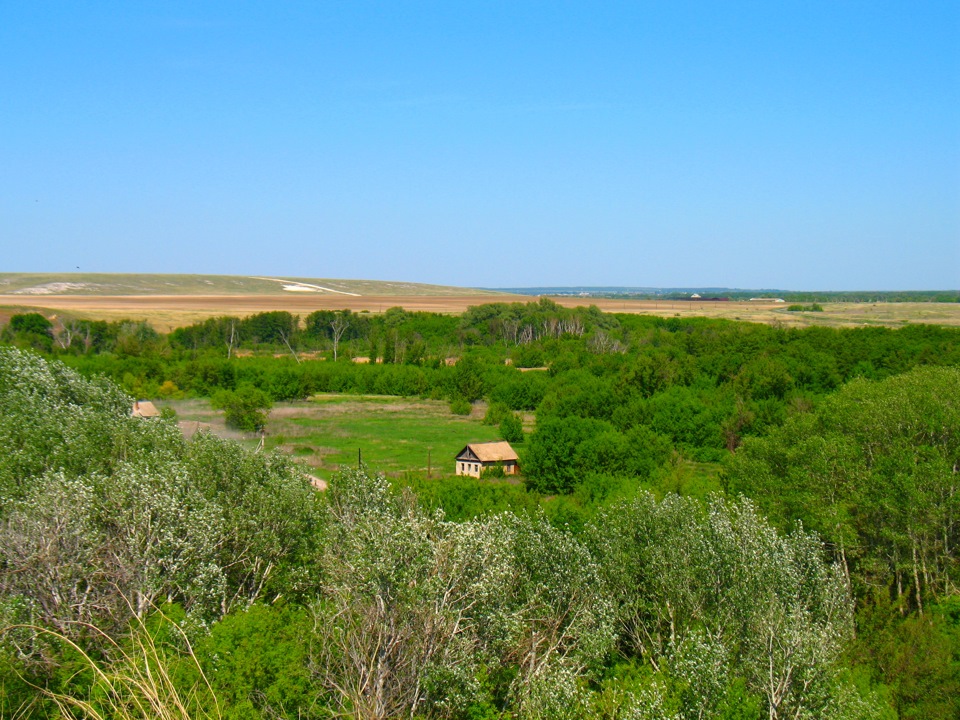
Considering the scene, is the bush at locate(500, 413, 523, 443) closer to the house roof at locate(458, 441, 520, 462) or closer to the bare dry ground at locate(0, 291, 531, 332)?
the house roof at locate(458, 441, 520, 462)

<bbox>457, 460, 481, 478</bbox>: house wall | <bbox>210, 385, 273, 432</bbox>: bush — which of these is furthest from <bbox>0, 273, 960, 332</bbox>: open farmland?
<bbox>457, 460, 481, 478</bbox>: house wall

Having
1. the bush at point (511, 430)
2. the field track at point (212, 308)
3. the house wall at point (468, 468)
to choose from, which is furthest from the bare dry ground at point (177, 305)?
the house wall at point (468, 468)

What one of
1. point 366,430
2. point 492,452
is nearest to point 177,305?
point 366,430

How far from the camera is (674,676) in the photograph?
13.4 metres

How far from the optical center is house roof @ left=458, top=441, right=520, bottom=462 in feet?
152

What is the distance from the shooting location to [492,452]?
4716cm

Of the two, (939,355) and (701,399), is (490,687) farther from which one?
(939,355)

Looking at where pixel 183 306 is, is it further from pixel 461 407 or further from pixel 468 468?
pixel 468 468

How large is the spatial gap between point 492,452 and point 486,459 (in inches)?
39.8

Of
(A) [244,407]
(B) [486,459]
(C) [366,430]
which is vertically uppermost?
(A) [244,407]

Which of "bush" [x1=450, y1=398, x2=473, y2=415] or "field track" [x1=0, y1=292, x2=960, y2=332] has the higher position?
"field track" [x1=0, y1=292, x2=960, y2=332]

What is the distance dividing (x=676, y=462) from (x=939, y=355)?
32.2 meters

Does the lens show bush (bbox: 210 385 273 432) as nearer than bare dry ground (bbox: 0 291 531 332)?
Yes

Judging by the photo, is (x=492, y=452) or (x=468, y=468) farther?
(x=492, y=452)
